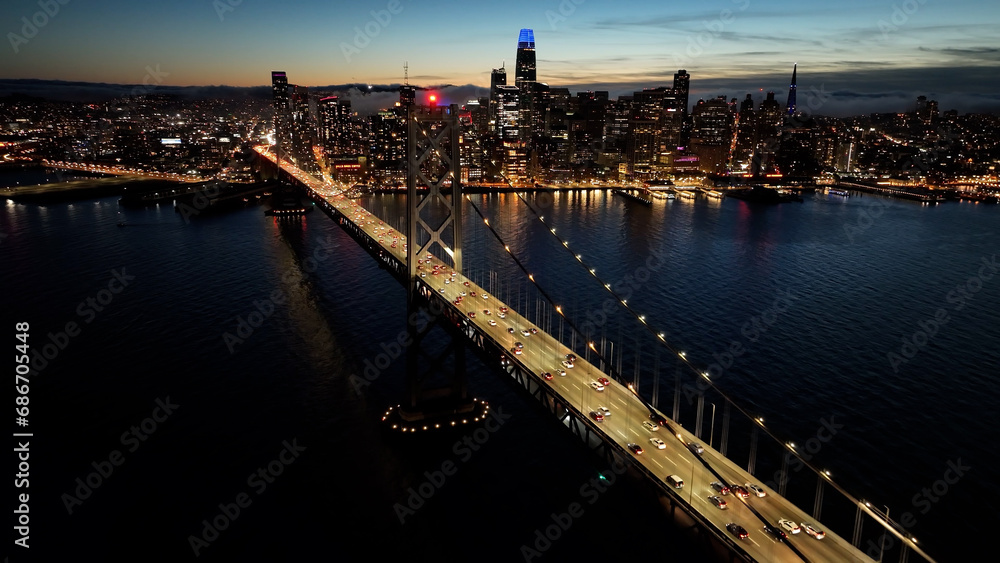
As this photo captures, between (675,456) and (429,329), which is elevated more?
(429,329)

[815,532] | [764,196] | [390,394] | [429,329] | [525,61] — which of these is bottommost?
[764,196]

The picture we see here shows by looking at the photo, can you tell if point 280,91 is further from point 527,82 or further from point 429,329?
point 429,329

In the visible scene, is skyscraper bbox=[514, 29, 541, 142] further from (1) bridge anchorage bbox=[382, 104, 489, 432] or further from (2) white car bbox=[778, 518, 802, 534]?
(2) white car bbox=[778, 518, 802, 534]

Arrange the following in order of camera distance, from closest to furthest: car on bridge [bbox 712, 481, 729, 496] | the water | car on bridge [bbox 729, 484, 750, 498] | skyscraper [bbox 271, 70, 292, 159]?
car on bridge [bbox 729, 484, 750, 498]
car on bridge [bbox 712, 481, 729, 496]
the water
skyscraper [bbox 271, 70, 292, 159]

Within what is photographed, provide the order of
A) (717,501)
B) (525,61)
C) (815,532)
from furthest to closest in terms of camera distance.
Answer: (525,61)
(717,501)
(815,532)

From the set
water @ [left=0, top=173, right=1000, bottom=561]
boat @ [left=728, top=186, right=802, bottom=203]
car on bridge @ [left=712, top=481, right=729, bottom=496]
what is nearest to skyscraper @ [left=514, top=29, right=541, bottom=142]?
boat @ [left=728, top=186, right=802, bottom=203]

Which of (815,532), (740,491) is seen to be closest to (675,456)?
(740,491)

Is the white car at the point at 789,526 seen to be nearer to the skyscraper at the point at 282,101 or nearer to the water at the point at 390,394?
the water at the point at 390,394

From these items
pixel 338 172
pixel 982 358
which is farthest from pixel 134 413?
pixel 338 172
